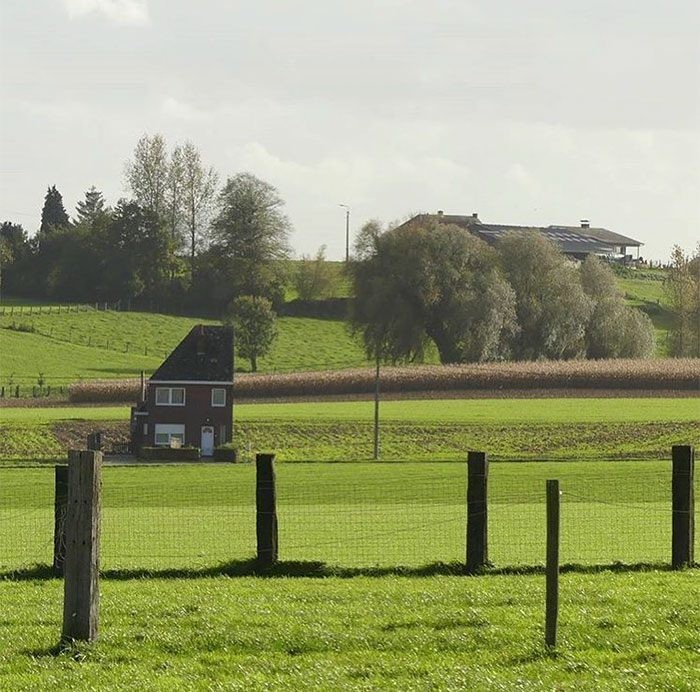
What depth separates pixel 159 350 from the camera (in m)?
120

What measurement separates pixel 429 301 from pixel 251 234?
40.0 m

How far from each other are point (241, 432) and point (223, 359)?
712 cm

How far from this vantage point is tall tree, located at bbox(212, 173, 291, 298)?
13362cm

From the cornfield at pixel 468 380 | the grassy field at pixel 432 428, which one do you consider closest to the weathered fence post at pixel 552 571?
the grassy field at pixel 432 428

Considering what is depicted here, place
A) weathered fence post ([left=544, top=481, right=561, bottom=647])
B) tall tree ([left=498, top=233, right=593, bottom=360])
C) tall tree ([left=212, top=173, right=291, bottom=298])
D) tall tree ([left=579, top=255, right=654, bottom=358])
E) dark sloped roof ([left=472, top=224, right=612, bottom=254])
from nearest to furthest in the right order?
weathered fence post ([left=544, top=481, right=561, bottom=647])
tall tree ([left=498, top=233, right=593, bottom=360])
tall tree ([left=579, top=255, right=654, bottom=358])
tall tree ([left=212, top=173, right=291, bottom=298])
dark sloped roof ([left=472, top=224, right=612, bottom=254])

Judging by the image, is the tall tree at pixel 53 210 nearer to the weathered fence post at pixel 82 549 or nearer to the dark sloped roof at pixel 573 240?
the dark sloped roof at pixel 573 240

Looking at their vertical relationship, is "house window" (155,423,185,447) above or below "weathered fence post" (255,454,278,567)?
below

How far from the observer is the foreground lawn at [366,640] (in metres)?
10.4

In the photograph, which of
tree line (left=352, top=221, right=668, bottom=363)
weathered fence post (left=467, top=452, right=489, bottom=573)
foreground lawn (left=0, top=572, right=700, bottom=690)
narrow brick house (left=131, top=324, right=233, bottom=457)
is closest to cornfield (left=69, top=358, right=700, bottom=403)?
tree line (left=352, top=221, right=668, bottom=363)

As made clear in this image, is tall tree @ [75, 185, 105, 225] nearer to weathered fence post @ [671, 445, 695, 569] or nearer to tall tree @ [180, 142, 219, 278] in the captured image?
tall tree @ [180, 142, 219, 278]

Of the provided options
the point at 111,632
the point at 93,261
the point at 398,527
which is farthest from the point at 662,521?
the point at 93,261

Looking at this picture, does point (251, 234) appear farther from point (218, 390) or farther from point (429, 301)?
point (218, 390)

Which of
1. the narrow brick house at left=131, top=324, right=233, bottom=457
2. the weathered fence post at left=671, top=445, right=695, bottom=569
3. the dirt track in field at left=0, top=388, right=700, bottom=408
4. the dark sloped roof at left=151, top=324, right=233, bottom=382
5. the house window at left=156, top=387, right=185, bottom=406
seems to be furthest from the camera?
the dirt track in field at left=0, top=388, right=700, bottom=408

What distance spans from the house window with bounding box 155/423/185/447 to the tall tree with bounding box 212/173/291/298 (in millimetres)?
56955
